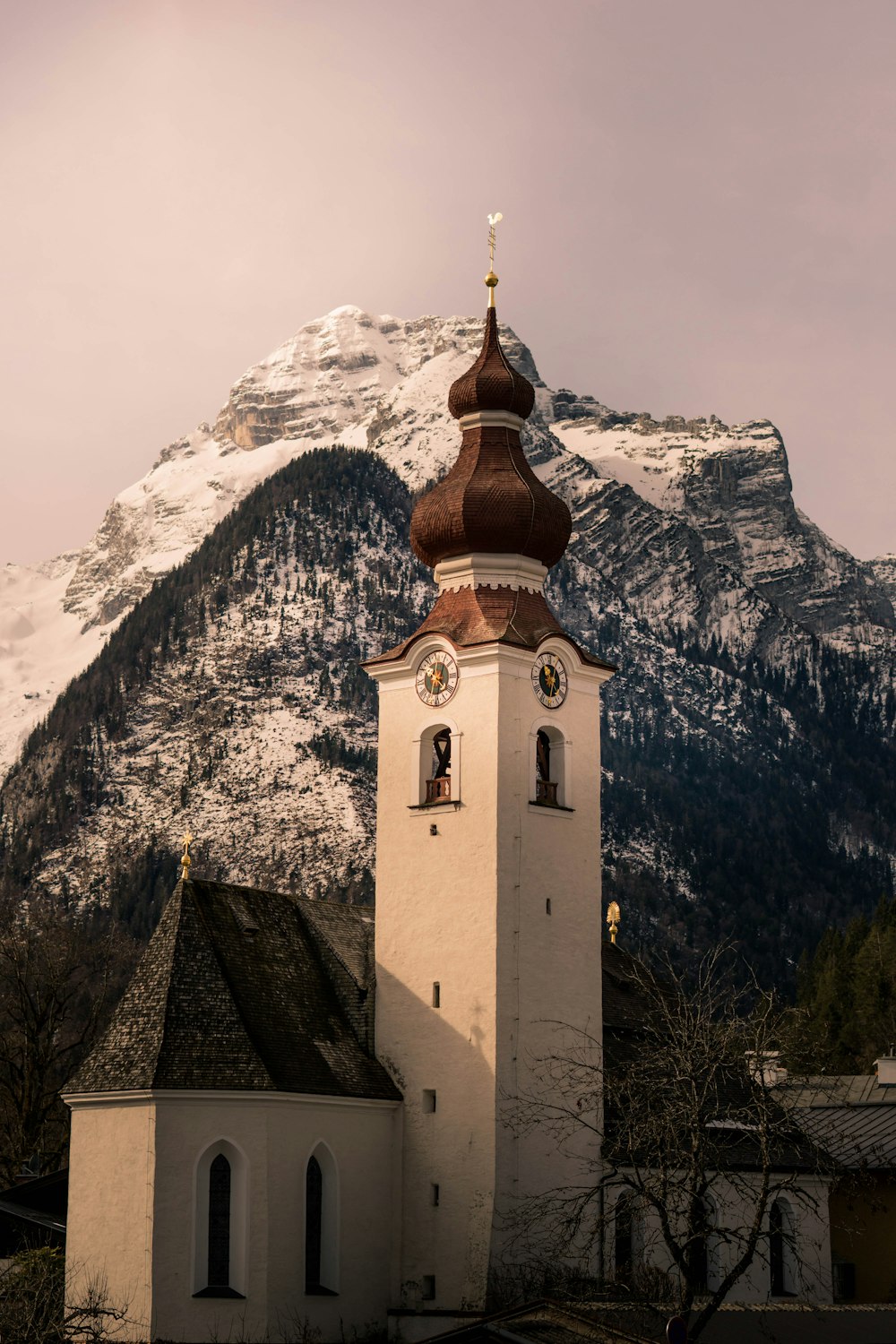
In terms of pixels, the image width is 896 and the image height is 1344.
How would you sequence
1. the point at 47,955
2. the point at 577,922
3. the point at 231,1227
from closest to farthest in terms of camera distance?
the point at 231,1227 < the point at 577,922 < the point at 47,955

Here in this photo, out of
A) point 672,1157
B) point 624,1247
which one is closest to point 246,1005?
point 672,1157

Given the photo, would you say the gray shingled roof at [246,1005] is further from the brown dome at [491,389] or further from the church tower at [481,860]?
the brown dome at [491,389]

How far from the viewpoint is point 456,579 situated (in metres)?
62.8

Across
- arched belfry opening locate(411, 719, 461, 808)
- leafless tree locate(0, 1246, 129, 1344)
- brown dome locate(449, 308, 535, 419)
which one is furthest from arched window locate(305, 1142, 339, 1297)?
brown dome locate(449, 308, 535, 419)

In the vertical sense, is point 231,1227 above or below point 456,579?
below

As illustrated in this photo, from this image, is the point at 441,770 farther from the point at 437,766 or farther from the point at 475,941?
the point at 475,941

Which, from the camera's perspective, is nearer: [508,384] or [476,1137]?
[476,1137]

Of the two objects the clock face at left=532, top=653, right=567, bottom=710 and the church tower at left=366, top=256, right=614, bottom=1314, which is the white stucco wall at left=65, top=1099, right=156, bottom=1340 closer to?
the church tower at left=366, top=256, right=614, bottom=1314

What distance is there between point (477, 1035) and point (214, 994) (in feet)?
25.1

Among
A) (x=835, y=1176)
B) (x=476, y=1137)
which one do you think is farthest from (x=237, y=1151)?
(x=835, y=1176)

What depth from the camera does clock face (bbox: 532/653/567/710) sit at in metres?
60.8

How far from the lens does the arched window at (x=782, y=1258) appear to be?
6429 cm

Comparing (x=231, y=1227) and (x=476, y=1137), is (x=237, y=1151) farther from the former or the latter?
(x=476, y=1137)

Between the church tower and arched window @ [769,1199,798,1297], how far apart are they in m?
8.39
